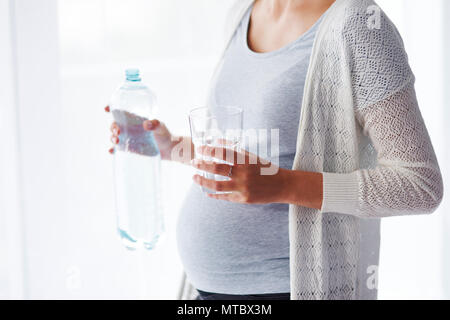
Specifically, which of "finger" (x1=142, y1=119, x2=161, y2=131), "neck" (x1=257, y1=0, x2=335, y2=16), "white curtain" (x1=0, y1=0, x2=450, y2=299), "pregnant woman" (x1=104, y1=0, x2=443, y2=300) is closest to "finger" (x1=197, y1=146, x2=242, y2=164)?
"pregnant woman" (x1=104, y1=0, x2=443, y2=300)

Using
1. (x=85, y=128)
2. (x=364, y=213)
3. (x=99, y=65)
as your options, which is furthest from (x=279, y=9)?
(x=85, y=128)

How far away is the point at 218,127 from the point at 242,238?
219mm

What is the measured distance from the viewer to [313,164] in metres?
0.77

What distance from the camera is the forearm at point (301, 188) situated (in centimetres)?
72

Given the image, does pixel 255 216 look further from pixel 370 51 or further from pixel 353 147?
pixel 370 51

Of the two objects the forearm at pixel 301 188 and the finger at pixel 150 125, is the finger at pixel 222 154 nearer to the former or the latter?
the forearm at pixel 301 188

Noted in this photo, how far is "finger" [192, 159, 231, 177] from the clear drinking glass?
51 millimetres

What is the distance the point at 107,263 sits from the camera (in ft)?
5.43

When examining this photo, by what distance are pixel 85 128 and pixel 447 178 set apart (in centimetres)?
124

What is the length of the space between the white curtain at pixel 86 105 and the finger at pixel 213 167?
2.88 feet

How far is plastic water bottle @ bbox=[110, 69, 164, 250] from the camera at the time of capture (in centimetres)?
99

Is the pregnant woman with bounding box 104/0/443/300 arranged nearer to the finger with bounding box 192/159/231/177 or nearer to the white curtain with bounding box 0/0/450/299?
the finger with bounding box 192/159/231/177

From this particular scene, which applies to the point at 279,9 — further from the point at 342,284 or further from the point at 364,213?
the point at 342,284

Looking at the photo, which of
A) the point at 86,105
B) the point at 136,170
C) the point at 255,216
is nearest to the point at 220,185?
the point at 255,216
